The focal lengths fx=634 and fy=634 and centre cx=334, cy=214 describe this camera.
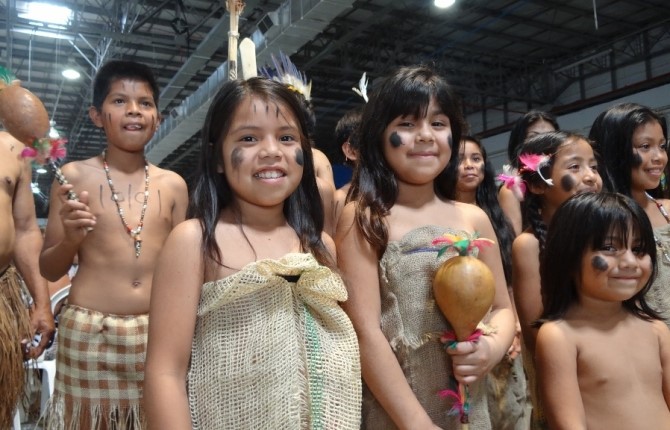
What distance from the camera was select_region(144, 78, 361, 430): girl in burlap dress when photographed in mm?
1291


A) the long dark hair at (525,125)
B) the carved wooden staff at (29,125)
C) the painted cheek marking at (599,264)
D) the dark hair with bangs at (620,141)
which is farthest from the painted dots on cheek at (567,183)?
the carved wooden staff at (29,125)

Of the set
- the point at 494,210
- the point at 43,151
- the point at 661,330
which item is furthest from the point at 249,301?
the point at 494,210

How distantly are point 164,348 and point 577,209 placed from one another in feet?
3.67

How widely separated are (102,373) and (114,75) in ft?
3.26

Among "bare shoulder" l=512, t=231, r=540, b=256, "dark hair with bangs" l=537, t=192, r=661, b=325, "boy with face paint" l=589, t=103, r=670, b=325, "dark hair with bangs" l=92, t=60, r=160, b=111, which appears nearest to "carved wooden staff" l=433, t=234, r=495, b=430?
"dark hair with bangs" l=537, t=192, r=661, b=325

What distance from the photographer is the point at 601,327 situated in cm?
167

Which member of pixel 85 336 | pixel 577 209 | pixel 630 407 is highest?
pixel 577 209

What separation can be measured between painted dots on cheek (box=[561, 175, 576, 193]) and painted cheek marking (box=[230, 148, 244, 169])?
3.96 feet

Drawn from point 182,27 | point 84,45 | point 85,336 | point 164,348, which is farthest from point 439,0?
point 164,348

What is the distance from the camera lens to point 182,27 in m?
7.96

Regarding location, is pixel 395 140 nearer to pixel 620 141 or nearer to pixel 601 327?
pixel 601 327

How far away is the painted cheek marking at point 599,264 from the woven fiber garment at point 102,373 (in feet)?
4.39

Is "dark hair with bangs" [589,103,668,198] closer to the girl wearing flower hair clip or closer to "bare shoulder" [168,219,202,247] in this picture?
the girl wearing flower hair clip

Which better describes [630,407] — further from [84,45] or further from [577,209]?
[84,45]
